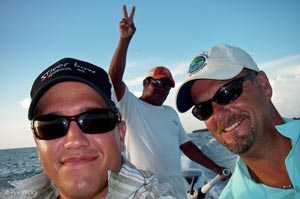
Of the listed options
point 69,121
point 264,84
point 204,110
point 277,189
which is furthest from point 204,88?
point 69,121

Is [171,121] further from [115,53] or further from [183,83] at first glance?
[183,83]

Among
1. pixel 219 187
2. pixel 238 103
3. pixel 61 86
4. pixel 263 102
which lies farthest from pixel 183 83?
pixel 219 187

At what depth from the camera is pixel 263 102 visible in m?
2.38

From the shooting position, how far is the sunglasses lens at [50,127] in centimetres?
164

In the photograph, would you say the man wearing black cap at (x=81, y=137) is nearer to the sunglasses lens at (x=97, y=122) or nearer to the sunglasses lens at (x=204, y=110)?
the sunglasses lens at (x=97, y=122)

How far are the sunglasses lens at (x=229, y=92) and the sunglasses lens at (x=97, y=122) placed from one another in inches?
40.0

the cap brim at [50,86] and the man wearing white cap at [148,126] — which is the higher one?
the cap brim at [50,86]

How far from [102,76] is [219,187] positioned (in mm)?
6388

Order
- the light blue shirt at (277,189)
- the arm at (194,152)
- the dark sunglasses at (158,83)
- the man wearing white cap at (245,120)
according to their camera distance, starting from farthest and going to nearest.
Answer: the arm at (194,152) < the dark sunglasses at (158,83) < the man wearing white cap at (245,120) < the light blue shirt at (277,189)

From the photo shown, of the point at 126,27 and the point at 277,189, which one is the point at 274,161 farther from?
the point at 126,27

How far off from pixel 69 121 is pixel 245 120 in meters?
1.36

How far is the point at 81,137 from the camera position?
5.36 feet

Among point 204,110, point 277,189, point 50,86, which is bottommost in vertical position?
point 277,189

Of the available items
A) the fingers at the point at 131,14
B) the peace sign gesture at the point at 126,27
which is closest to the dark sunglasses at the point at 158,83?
the peace sign gesture at the point at 126,27
